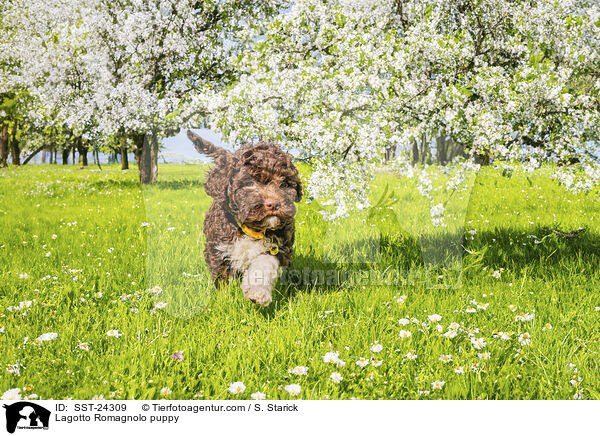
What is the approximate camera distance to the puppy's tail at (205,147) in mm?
3879

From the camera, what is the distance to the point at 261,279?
380cm

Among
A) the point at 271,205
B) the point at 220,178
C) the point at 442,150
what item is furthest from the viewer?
the point at 442,150

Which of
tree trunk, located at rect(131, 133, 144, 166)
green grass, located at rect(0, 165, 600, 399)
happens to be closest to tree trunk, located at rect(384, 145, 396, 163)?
green grass, located at rect(0, 165, 600, 399)

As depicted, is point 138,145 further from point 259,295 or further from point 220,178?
point 259,295

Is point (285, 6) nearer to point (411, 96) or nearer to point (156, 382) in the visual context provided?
point (411, 96)

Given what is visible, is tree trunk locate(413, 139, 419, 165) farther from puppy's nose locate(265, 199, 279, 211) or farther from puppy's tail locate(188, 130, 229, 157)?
puppy's tail locate(188, 130, 229, 157)

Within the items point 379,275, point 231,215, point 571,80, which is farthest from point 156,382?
point 571,80

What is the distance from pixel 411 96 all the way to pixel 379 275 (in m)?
2.10

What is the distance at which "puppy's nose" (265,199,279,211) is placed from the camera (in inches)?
142

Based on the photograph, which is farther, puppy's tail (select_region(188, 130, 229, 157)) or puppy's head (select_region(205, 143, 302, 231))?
puppy's tail (select_region(188, 130, 229, 157))

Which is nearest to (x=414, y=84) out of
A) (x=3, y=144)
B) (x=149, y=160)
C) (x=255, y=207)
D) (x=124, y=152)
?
(x=255, y=207)

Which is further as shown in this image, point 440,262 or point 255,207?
point 440,262
